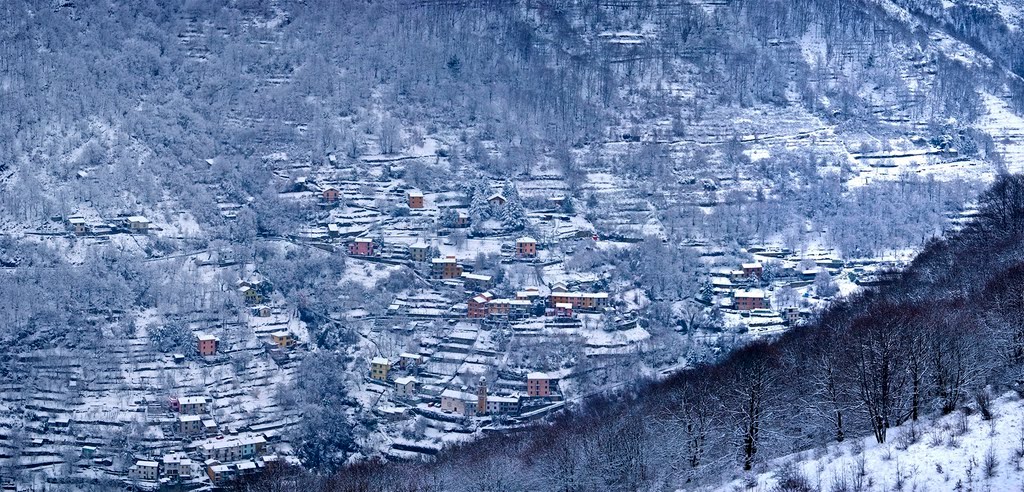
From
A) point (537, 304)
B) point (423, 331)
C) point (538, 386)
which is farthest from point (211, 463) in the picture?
point (537, 304)

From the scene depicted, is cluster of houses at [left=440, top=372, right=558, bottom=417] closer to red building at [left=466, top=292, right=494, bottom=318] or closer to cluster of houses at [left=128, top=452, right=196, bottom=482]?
red building at [left=466, top=292, right=494, bottom=318]

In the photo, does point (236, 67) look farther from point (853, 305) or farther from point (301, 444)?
point (853, 305)

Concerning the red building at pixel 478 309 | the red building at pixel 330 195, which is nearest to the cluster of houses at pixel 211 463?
the red building at pixel 478 309

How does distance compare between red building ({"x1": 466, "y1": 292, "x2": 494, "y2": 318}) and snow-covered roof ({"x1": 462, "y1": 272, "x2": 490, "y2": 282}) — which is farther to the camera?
snow-covered roof ({"x1": 462, "y1": 272, "x2": 490, "y2": 282})

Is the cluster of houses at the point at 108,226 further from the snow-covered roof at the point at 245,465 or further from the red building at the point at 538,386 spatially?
the red building at the point at 538,386

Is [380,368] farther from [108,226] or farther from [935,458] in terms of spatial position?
[935,458]

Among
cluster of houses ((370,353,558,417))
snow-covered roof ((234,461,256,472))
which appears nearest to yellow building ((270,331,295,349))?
cluster of houses ((370,353,558,417))

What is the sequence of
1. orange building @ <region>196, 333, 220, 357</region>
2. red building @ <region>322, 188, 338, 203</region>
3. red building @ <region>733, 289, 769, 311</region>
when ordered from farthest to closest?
red building @ <region>322, 188, 338, 203</region> → red building @ <region>733, 289, 769, 311</region> → orange building @ <region>196, 333, 220, 357</region>

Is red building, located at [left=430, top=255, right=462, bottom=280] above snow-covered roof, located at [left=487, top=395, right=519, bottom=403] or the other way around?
above

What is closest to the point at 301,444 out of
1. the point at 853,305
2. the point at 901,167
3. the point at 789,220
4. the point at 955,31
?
the point at 853,305
